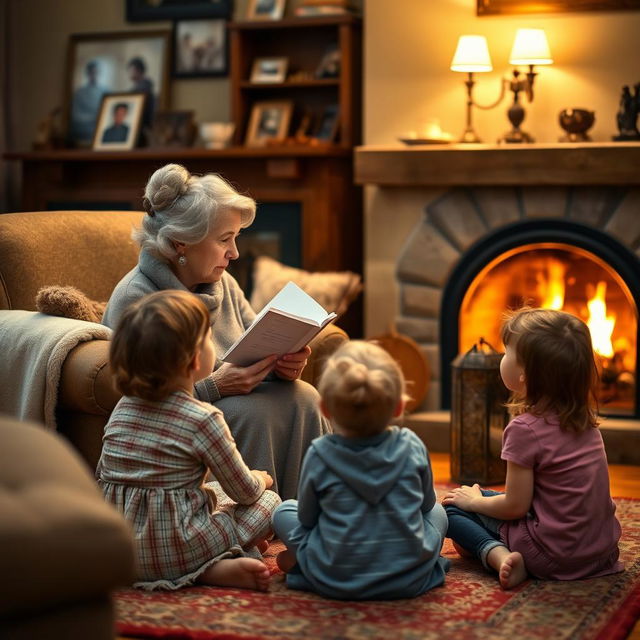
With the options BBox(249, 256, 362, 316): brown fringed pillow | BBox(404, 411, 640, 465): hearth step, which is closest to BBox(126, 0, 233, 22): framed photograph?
BBox(249, 256, 362, 316): brown fringed pillow

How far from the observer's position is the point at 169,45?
5113 millimetres

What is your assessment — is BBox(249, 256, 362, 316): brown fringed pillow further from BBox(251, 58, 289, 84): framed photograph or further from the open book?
the open book

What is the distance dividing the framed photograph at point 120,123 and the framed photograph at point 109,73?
1.8 inches

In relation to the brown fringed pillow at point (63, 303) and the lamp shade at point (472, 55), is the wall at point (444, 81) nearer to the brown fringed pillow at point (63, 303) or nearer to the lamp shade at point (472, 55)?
the lamp shade at point (472, 55)

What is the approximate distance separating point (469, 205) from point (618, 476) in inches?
44.3

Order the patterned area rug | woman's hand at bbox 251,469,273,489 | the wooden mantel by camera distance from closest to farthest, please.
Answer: the patterned area rug
woman's hand at bbox 251,469,273,489
the wooden mantel

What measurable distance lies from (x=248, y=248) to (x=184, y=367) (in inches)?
99.0

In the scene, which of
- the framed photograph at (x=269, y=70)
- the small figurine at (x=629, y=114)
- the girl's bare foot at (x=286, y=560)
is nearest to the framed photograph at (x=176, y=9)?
the framed photograph at (x=269, y=70)

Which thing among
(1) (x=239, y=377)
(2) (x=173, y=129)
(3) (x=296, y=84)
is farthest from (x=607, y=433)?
(2) (x=173, y=129)

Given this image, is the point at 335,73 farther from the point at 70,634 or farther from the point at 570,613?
the point at 70,634

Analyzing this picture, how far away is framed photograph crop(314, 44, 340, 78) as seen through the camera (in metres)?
4.75

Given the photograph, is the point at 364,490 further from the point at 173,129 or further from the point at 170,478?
the point at 173,129

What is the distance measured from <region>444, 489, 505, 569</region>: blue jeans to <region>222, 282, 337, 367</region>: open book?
0.54 meters

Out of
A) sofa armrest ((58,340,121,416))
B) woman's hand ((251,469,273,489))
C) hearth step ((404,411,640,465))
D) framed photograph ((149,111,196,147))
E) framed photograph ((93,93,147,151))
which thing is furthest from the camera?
framed photograph ((93,93,147,151))
